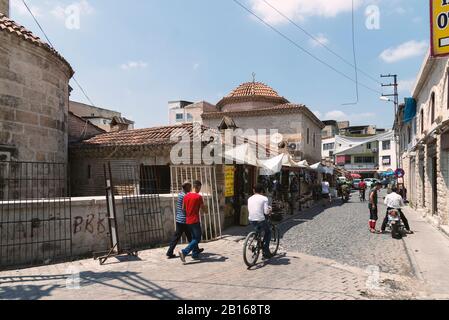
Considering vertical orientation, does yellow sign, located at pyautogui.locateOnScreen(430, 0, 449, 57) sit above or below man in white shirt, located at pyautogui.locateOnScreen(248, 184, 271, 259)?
above

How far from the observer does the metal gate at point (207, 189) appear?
33.7ft

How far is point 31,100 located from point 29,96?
0.14 m

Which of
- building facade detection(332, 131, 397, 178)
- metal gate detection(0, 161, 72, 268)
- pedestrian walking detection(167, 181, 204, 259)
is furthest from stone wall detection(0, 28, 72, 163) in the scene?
building facade detection(332, 131, 397, 178)

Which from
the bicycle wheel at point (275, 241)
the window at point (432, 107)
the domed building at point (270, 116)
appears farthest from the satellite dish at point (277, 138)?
the bicycle wheel at point (275, 241)

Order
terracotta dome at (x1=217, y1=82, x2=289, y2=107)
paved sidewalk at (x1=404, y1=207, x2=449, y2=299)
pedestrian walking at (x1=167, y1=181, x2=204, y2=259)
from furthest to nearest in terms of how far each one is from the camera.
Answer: terracotta dome at (x1=217, y1=82, x2=289, y2=107) < pedestrian walking at (x1=167, y1=181, x2=204, y2=259) < paved sidewalk at (x1=404, y1=207, x2=449, y2=299)

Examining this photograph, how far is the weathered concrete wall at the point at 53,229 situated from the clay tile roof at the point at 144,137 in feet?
13.0

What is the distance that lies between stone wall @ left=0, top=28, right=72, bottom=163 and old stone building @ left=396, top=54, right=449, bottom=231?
492 inches

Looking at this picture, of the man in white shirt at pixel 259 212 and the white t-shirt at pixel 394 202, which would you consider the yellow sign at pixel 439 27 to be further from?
the man in white shirt at pixel 259 212

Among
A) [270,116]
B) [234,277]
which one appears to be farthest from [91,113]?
[234,277]

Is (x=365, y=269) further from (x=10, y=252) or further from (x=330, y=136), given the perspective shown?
(x=330, y=136)

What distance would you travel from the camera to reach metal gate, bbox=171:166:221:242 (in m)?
10.3

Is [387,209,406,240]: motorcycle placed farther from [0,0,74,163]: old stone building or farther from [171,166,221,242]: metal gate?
[0,0,74,163]: old stone building

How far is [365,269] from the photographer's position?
704cm

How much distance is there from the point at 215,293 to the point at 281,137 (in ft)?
67.4
